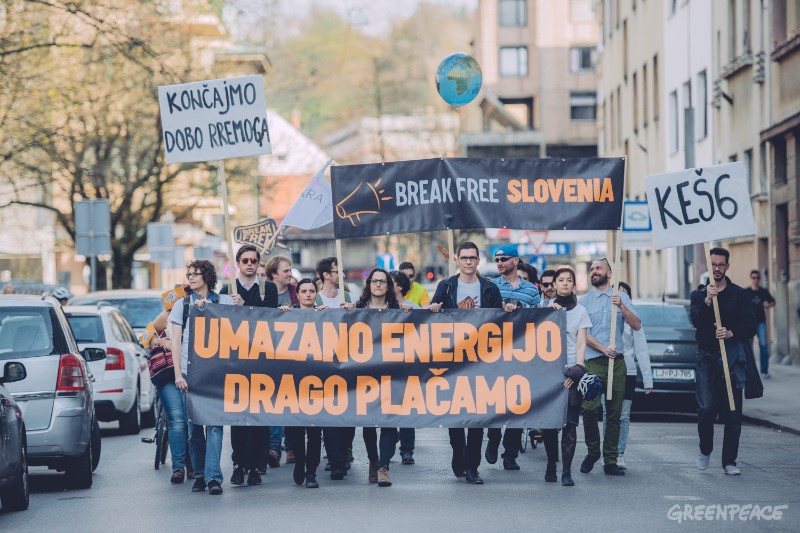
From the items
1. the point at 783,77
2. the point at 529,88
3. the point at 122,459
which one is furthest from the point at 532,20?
the point at 122,459

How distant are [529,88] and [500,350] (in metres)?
73.8

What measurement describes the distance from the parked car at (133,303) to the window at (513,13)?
64.1m

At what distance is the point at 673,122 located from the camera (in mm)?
42188

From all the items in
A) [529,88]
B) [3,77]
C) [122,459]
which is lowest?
[122,459]

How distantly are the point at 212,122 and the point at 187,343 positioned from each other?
251 centimetres

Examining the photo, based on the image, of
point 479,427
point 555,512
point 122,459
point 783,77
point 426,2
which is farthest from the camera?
point 426,2

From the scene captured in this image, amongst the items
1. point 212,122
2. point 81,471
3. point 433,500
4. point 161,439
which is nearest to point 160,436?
point 161,439

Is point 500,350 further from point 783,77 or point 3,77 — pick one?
point 783,77

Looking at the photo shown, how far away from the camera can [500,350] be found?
12.7 meters

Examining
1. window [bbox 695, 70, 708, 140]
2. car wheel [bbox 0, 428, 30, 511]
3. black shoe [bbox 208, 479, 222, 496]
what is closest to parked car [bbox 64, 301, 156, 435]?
black shoe [bbox 208, 479, 222, 496]

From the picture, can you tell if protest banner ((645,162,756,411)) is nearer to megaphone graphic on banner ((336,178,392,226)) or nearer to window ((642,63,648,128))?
megaphone graphic on banner ((336,178,392,226))

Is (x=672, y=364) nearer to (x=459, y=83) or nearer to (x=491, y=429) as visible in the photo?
(x=459, y=83)

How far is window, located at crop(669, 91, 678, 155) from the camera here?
41.9 meters

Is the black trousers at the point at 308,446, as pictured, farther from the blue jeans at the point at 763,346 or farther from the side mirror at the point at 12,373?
the blue jeans at the point at 763,346
